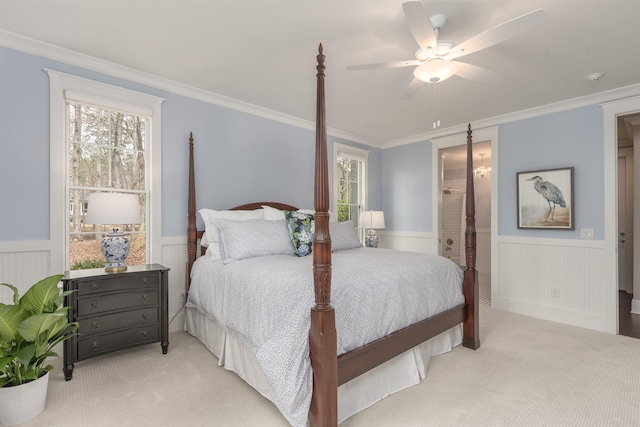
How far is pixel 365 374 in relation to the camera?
208 cm

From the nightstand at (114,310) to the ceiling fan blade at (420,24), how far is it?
2610 millimetres

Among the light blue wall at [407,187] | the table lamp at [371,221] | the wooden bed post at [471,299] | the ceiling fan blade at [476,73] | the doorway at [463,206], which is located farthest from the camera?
the doorway at [463,206]

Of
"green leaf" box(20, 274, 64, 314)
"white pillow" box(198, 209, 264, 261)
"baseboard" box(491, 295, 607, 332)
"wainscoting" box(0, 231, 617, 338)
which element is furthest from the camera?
"baseboard" box(491, 295, 607, 332)

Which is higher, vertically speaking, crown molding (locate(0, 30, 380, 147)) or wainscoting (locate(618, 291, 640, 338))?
crown molding (locate(0, 30, 380, 147))

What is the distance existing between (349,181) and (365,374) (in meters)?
3.62

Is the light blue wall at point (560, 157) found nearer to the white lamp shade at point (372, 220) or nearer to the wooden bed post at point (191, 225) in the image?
the white lamp shade at point (372, 220)

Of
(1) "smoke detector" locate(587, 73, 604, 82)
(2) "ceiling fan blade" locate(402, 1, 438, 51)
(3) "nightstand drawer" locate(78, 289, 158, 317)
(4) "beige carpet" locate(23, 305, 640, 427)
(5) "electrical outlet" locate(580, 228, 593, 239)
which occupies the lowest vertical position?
(4) "beige carpet" locate(23, 305, 640, 427)

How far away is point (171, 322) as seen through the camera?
10.7 ft

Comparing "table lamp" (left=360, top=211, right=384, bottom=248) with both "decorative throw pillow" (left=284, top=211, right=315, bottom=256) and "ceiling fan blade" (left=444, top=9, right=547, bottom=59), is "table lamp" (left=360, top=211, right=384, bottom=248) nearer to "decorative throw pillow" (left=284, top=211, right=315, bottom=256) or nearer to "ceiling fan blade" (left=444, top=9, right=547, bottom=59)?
"decorative throw pillow" (left=284, top=211, right=315, bottom=256)

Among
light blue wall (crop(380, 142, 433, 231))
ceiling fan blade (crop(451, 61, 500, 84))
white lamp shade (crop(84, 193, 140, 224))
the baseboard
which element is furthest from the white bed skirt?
light blue wall (crop(380, 142, 433, 231))

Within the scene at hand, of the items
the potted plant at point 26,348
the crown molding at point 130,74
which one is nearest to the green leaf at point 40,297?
the potted plant at point 26,348

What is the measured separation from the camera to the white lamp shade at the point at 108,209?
245 centimetres

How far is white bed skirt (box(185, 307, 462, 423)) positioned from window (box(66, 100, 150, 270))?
3.70 ft

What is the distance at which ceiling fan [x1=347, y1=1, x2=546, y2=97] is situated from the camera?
5.46ft
